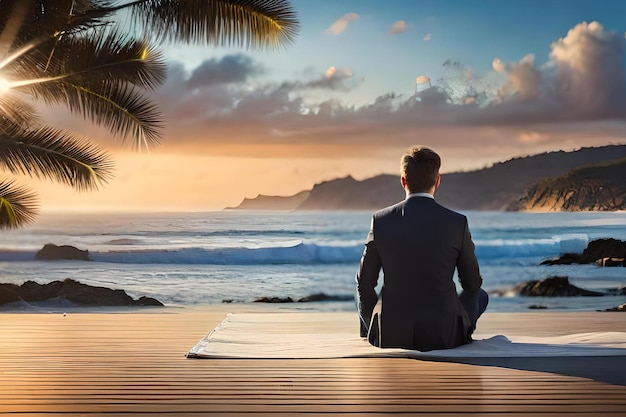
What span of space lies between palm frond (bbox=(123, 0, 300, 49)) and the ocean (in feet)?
14.2

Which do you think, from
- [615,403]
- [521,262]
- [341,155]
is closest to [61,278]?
[341,155]

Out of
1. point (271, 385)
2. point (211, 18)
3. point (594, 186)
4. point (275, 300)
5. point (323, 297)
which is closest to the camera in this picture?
point (271, 385)

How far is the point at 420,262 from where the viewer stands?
4.05 metres

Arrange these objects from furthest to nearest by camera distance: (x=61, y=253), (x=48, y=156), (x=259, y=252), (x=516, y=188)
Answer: (x=259, y=252), (x=516, y=188), (x=61, y=253), (x=48, y=156)

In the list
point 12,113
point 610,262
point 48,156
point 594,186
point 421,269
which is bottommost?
point 610,262

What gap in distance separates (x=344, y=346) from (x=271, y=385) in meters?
1.04

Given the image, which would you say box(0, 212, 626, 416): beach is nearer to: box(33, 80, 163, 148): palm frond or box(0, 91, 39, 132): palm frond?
box(0, 91, 39, 132): palm frond

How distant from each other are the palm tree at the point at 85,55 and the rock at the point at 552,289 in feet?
16.7

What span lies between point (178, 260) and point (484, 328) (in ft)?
20.4

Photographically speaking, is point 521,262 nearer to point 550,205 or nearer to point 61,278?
point 550,205

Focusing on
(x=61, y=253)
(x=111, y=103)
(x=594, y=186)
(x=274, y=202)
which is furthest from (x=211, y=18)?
(x=594, y=186)

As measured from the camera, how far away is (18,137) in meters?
7.22

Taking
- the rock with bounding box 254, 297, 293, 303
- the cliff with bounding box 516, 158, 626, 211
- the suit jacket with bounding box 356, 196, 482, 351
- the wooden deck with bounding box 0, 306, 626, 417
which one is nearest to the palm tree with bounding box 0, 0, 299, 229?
the wooden deck with bounding box 0, 306, 626, 417

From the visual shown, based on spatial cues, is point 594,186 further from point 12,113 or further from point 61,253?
point 12,113
